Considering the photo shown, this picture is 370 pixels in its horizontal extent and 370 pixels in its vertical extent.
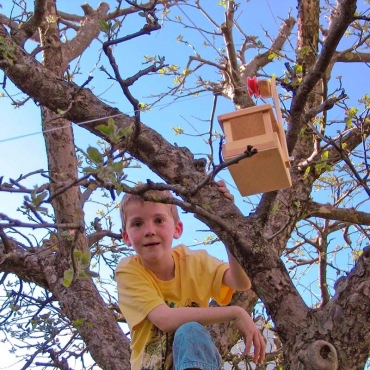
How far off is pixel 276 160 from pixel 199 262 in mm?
600

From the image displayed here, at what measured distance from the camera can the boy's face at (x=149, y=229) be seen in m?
2.29

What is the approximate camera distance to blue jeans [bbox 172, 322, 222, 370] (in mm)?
1798

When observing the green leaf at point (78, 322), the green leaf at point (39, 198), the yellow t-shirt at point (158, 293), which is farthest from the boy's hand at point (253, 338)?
the green leaf at point (78, 322)

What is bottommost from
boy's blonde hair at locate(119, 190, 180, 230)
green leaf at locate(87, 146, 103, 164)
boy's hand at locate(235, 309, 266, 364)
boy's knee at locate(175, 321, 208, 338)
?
boy's hand at locate(235, 309, 266, 364)

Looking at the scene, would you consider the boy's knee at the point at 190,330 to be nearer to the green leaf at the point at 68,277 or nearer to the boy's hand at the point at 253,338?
A: the boy's hand at the point at 253,338

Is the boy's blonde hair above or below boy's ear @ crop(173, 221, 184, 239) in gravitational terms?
above

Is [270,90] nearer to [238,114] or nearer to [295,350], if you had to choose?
[238,114]

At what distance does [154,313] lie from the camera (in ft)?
6.83

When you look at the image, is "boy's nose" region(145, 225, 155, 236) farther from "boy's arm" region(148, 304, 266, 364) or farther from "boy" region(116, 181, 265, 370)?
"boy's arm" region(148, 304, 266, 364)

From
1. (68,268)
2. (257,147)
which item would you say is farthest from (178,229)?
(68,268)

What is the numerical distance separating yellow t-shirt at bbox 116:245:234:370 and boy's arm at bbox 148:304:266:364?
10cm

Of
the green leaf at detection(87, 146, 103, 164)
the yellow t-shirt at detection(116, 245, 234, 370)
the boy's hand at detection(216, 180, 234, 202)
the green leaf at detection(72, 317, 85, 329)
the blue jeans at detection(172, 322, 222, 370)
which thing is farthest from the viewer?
the green leaf at detection(72, 317, 85, 329)

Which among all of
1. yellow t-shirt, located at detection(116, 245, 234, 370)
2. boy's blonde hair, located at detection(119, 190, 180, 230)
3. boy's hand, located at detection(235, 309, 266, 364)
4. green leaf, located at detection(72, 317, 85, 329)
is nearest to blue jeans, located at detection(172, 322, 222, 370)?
boy's hand, located at detection(235, 309, 266, 364)

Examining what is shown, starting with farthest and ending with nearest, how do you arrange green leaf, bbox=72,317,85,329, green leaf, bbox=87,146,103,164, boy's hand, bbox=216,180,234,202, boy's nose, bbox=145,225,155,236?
green leaf, bbox=72,317,85,329 < boy's hand, bbox=216,180,234,202 < boy's nose, bbox=145,225,155,236 < green leaf, bbox=87,146,103,164
